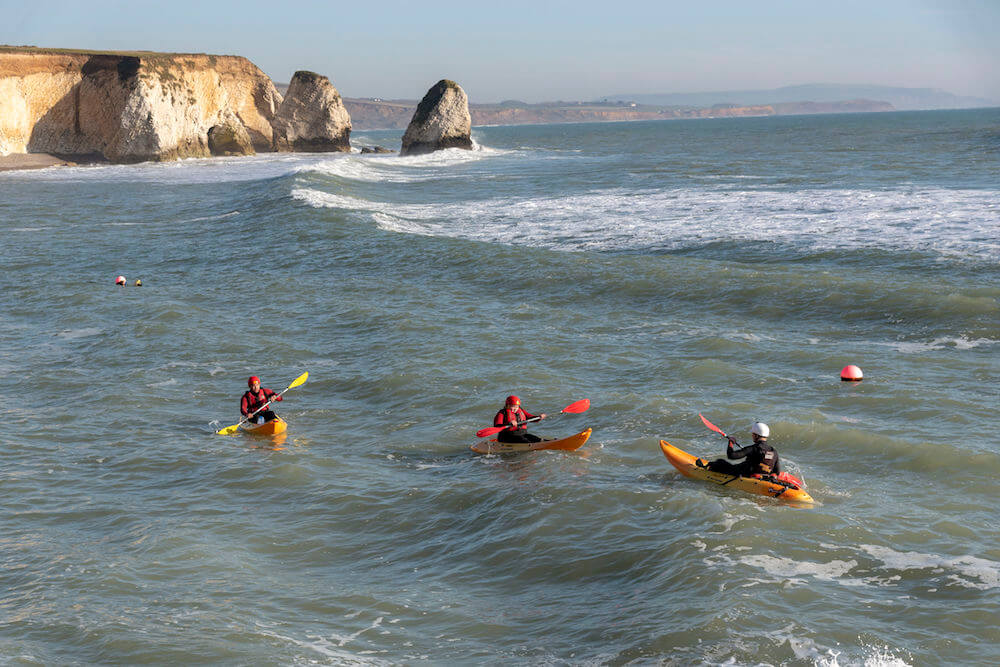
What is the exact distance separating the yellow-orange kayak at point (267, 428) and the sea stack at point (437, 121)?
2850 inches

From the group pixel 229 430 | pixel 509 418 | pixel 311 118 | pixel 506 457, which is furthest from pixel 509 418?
pixel 311 118

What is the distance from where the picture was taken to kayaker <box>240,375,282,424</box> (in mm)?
→ 15438

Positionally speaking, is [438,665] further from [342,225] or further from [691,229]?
[342,225]

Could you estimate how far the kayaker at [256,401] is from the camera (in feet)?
50.6

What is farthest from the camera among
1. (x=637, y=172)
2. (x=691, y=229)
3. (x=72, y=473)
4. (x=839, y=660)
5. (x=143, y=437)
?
(x=637, y=172)

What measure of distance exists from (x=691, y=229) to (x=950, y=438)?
1999cm

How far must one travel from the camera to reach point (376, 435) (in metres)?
15.2

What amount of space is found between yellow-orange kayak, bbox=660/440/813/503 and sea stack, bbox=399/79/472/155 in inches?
2961

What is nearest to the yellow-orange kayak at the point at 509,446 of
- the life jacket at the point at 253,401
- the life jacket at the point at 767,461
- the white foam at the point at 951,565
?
the life jacket at the point at 767,461

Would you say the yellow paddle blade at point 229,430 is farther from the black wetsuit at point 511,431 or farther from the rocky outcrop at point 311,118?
the rocky outcrop at point 311,118

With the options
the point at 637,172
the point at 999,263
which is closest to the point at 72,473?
the point at 999,263

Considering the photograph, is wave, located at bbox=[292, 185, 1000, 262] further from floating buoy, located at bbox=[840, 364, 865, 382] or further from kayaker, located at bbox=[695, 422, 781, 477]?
kayaker, located at bbox=[695, 422, 781, 477]

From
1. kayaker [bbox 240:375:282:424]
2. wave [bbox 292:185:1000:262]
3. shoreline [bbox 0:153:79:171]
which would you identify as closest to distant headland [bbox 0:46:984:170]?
shoreline [bbox 0:153:79:171]

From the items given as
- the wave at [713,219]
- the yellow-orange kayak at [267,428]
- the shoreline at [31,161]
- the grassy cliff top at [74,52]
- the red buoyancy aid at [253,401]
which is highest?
the grassy cliff top at [74,52]
